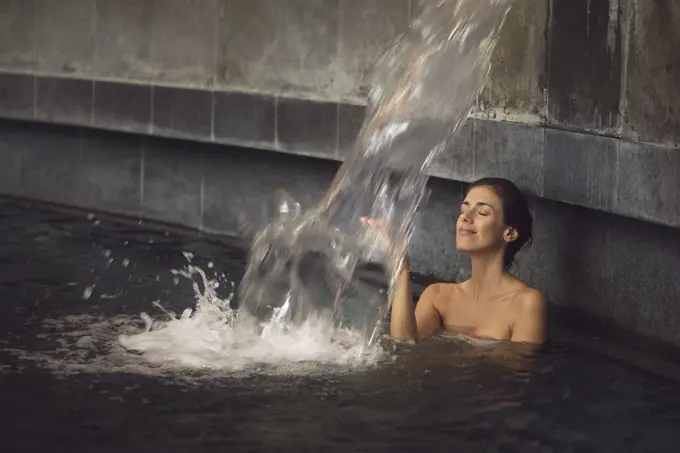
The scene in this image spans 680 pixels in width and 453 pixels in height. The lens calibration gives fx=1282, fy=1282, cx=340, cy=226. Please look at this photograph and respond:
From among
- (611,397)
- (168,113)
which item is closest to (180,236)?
(168,113)

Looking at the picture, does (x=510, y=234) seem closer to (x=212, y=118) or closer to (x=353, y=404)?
(x=353, y=404)

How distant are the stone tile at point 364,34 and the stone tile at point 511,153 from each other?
1.21m

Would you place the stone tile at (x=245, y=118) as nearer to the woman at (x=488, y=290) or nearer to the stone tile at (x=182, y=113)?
the stone tile at (x=182, y=113)

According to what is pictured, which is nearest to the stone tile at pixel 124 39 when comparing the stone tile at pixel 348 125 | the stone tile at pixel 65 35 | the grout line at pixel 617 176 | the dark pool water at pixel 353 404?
the stone tile at pixel 65 35

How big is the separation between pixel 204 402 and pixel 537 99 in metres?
2.75

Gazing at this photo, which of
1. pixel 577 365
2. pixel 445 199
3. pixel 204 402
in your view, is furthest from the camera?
pixel 445 199

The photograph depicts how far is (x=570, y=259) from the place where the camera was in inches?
263

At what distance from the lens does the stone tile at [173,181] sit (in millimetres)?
9914

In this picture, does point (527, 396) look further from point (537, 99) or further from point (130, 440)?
point (537, 99)

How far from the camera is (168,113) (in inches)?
389

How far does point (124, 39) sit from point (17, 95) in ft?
4.12

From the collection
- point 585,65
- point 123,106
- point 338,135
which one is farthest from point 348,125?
point 123,106

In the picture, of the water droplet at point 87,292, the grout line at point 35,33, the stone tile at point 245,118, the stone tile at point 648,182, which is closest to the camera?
the stone tile at point 648,182

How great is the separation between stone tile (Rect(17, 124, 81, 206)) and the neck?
18.2 ft
